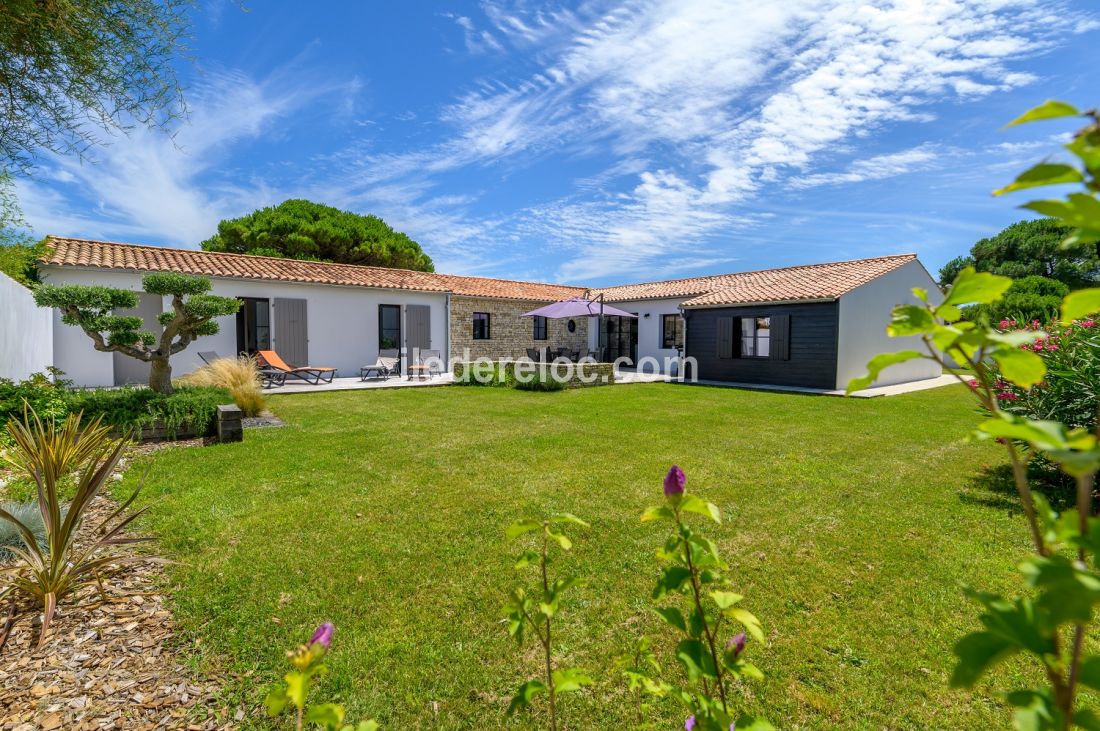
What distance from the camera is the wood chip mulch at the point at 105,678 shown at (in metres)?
2.22

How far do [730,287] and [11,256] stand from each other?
76.8ft

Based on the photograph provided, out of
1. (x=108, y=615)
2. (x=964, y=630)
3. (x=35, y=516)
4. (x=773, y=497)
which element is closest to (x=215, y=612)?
(x=108, y=615)

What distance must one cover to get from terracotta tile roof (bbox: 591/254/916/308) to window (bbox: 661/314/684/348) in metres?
1.01

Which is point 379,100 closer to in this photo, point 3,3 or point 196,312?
point 196,312

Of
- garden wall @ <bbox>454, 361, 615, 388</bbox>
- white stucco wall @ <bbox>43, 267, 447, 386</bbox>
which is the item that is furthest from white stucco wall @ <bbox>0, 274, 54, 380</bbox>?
garden wall @ <bbox>454, 361, 615, 388</bbox>

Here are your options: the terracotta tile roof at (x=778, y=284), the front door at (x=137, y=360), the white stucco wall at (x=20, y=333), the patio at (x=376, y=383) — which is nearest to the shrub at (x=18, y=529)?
the white stucco wall at (x=20, y=333)

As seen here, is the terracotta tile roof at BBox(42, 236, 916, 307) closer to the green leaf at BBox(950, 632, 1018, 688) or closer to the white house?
the white house

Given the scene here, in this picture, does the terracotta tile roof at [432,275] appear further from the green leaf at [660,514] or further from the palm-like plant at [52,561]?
the green leaf at [660,514]

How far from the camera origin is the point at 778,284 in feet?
56.9

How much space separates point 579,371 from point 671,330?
7.35 meters

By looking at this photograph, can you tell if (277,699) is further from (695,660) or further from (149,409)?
(149,409)

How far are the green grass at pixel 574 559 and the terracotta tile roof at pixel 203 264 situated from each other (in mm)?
9354

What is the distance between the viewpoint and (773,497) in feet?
16.4

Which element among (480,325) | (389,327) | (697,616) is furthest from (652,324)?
(697,616)
